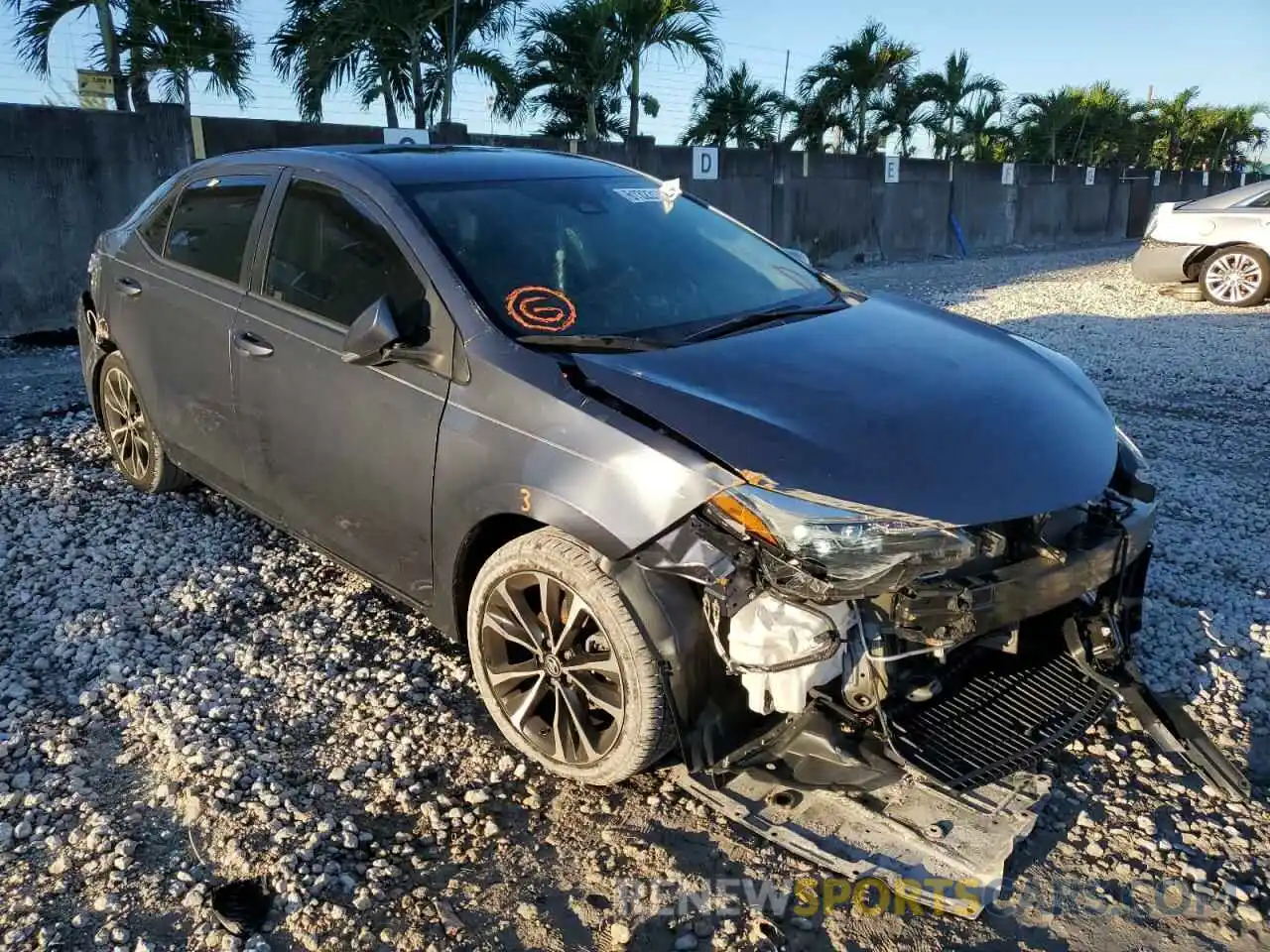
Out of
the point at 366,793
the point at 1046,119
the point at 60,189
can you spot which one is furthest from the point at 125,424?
the point at 1046,119

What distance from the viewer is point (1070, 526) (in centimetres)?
279

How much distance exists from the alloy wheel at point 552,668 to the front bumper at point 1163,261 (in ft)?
38.3

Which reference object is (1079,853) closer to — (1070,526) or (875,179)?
(1070,526)

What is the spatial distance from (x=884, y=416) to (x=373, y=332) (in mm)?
1541

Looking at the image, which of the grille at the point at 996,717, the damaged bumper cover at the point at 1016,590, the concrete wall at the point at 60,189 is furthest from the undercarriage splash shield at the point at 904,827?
the concrete wall at the point at 60,189

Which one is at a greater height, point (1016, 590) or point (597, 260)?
point (597, 260)

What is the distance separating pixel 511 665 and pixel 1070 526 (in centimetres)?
169

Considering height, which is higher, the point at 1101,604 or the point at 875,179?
the point at 875,179

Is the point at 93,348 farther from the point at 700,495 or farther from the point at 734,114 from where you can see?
the point at 734,114

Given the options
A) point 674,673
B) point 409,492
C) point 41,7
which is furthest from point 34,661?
point 41,7

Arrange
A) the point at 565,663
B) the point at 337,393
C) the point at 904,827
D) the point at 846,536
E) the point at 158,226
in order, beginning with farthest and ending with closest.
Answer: the point at 158,226
the point at 337,393
the point at 565,663
the point at 904,827
the point at 846,536

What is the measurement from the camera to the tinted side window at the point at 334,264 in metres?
3.20

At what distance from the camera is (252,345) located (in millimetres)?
3699

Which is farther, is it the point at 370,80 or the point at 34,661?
the point at 370,80
